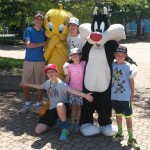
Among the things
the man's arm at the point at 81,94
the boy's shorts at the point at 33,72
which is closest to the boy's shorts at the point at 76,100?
the man's arm at the point at 81,94

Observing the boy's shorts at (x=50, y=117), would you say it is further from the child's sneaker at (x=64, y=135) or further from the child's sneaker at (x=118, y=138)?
the child's sneaker at (x=118, y=138)

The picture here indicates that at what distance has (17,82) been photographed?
8422 millimetres

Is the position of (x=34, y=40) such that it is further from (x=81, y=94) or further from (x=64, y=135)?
(x=64, y=135)

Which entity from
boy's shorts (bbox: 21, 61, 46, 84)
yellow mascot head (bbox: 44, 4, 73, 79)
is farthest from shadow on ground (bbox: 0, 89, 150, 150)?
yellow mascot head (bbox: 44, 4, 73, 79)

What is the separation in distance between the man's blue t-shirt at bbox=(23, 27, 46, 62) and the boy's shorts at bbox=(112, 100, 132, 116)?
1.89m

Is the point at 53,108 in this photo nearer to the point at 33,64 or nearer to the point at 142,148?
the point at 33,64

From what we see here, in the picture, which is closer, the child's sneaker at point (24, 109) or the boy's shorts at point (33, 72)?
the boy's shorts at point (33, 72)

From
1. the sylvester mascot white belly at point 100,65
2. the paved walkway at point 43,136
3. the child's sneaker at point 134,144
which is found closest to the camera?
the child's sneaker at point 134,144

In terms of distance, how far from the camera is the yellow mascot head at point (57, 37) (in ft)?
18.8

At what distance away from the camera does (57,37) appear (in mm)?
5762

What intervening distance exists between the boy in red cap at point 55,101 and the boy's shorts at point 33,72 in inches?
35.4

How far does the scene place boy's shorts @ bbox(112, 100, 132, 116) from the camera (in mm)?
4809

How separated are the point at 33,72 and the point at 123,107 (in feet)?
6.97

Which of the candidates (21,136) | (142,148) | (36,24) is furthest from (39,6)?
(142,148)
